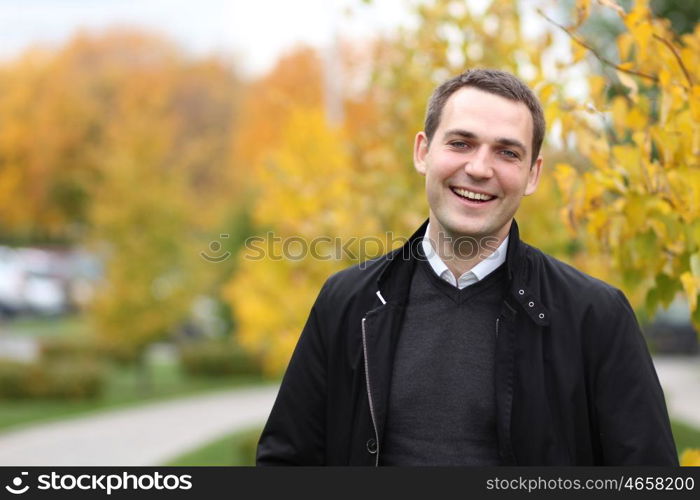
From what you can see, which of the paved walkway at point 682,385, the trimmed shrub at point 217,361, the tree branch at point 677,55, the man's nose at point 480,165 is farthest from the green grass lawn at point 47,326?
the man's nose at point 480,165

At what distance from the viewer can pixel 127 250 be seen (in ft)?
51.3

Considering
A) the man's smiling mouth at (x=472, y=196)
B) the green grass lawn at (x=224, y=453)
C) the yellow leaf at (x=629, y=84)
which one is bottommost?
the green grass lawn at (x=224, y=453)

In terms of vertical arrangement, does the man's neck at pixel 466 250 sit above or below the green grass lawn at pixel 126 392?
above

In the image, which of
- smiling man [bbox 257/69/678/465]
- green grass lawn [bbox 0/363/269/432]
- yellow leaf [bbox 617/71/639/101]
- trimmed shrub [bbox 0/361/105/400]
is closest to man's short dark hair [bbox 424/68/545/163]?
smiling man [bbox 257/69/678/465]

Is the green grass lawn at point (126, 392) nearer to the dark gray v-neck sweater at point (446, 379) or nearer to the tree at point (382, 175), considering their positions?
the tree at point (382, 175)

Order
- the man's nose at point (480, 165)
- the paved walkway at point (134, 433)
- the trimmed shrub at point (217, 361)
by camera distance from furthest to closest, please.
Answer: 1. the trimmed shrub at point (217, 361)
2. the paved walkway at point (134, 433)
3. the man's nose at point (480, 165)

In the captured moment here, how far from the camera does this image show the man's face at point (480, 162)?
2326 millimetres

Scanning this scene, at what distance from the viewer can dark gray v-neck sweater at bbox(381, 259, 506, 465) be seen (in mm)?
2219

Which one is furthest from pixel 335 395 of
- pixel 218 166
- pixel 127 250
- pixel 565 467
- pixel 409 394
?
pixel 218 166

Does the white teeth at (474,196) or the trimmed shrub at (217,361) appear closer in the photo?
the white teeth at (474,196)

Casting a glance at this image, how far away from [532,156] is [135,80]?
4279 centimetres

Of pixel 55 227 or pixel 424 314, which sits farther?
pixel 55 227

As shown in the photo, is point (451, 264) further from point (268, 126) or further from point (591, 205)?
point (268, 126)

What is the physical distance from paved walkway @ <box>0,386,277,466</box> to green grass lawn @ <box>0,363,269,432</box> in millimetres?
533
